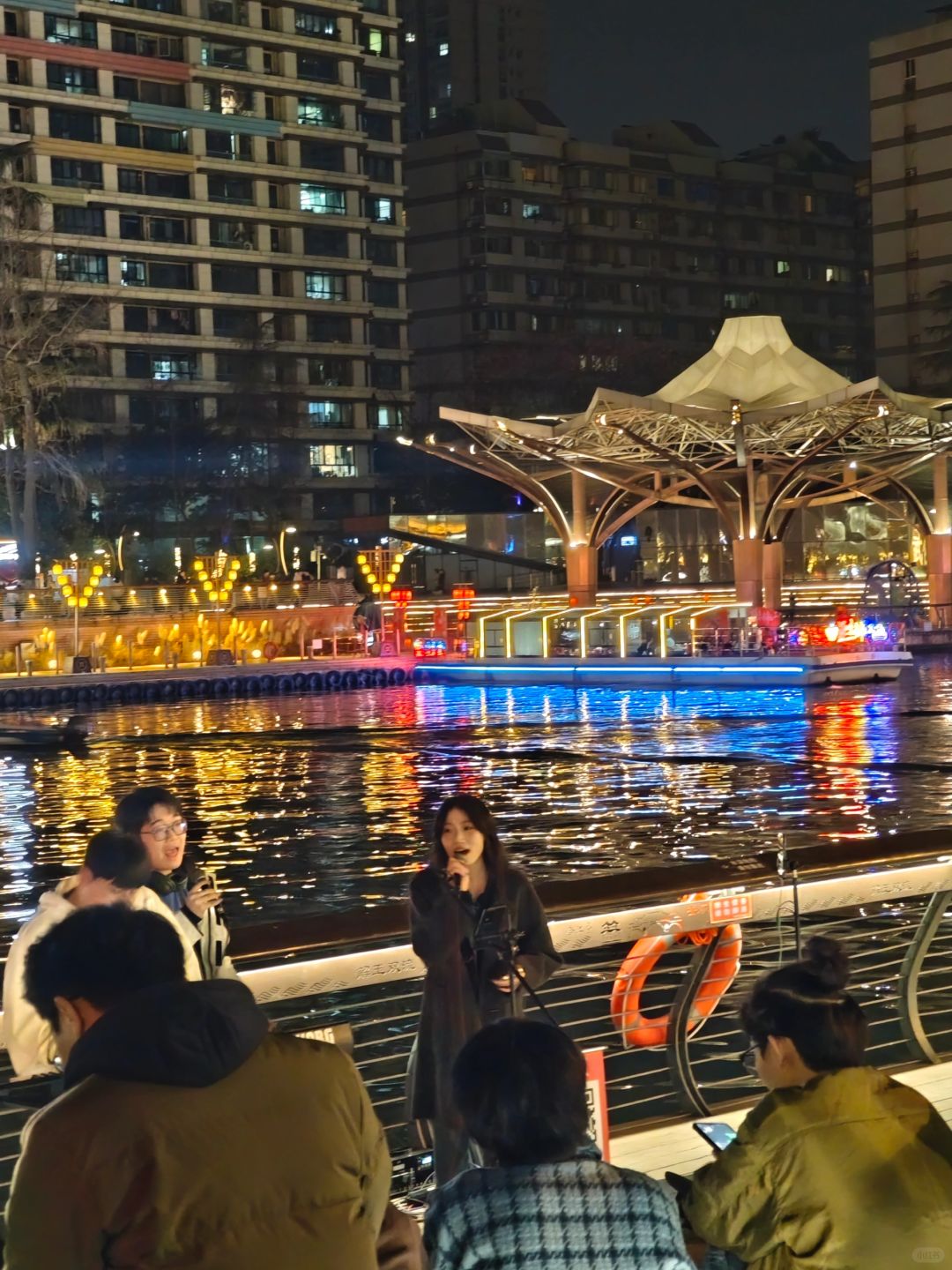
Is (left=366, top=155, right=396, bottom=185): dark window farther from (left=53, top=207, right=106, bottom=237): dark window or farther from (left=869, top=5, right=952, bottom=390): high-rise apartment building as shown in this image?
(left=869, top=5, right=952, bottom=390): high-rise apartment building

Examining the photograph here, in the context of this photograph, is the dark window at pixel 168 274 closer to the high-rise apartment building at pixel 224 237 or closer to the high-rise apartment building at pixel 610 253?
the high-rise apartment building at pixel 224 237

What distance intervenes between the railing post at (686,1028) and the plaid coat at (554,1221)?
7.48 ft

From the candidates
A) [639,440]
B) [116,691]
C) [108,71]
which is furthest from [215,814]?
[108,71]

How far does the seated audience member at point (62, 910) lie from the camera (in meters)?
4.45

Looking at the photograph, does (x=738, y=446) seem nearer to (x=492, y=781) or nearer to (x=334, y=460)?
(x=492, y=781)

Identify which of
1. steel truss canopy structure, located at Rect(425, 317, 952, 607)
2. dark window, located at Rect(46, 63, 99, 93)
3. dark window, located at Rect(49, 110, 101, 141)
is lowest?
steel truss canopy structure, located at Rect(425, 317, 952, 607)

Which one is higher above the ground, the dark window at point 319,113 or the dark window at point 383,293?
the dark window at point 319,113

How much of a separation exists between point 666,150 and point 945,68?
1346 inches

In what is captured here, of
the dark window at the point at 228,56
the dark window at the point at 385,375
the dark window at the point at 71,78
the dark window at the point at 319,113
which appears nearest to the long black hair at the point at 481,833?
the dark window at the point at 71,78

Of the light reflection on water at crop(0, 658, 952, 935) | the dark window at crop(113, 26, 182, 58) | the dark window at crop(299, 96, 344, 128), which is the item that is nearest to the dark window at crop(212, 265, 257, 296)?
the dark window at crop(299, 96, 344, 128)

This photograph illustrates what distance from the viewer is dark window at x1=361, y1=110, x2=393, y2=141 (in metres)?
104

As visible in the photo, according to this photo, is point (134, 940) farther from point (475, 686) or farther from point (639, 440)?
point (639, 440)

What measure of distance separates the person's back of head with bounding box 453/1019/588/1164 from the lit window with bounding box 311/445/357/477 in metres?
92.7

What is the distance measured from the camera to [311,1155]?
128 inches
